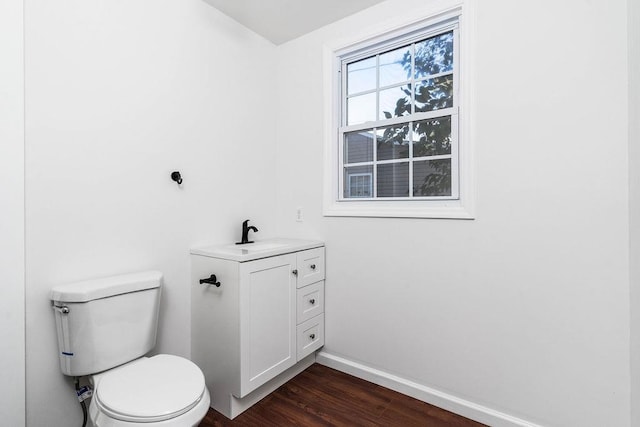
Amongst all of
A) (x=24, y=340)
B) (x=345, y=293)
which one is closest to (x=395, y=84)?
(x=345, y=293)

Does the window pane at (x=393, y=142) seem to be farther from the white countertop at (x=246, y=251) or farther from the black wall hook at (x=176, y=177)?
the black wall hook at (x=176, y=177)

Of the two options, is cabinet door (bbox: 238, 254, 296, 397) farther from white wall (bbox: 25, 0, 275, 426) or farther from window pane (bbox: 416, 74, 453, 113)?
window pane (bbox: 416, 74, 453, 113)

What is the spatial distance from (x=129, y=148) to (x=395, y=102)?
160 cm

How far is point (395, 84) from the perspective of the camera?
2.07 metres

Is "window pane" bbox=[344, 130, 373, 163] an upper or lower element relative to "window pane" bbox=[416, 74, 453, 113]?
lower

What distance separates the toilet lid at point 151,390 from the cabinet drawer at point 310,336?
0.82m

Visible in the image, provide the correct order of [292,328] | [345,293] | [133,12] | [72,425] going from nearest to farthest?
[72,425], [133,12], [292,328], [345,293]

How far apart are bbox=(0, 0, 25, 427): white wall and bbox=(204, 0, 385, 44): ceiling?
111 cm

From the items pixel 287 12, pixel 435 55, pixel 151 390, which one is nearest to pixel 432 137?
pixel 435 55

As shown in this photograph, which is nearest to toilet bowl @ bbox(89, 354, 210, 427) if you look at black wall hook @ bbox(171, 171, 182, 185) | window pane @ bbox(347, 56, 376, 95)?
black wall hook @ bbox(171, 171, 182, 185)

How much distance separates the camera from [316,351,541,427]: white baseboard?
1.61 m

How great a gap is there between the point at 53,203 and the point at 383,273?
1736 millimetres

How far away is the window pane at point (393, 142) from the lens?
2.03 metres

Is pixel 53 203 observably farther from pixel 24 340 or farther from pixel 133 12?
pixel 133 12
